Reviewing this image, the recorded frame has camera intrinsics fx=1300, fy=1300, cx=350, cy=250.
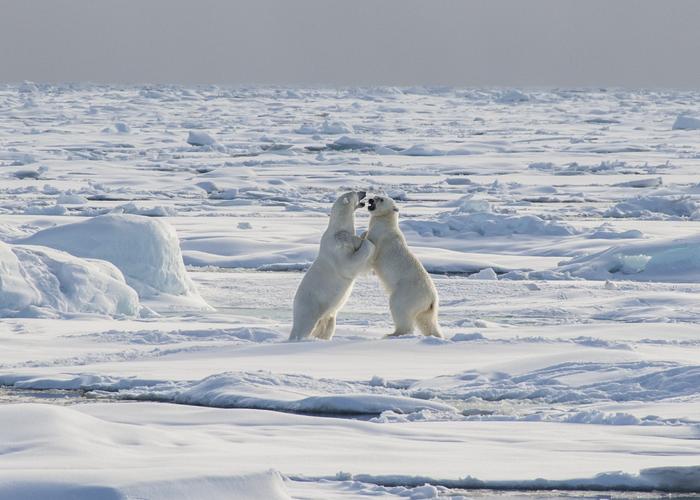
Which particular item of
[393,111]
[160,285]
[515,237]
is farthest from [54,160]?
[393,111]

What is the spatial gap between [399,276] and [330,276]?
14.6 inches

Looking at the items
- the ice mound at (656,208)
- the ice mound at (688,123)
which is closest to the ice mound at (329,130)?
the ice mound at (688,123)

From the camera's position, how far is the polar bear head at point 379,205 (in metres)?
6.71

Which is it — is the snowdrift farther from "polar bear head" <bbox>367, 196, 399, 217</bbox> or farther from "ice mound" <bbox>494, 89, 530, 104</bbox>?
"ice mound" <bbox>494, 89, 530, 104</bbox>

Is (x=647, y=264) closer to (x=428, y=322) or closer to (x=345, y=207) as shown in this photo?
(x=428, y=322)

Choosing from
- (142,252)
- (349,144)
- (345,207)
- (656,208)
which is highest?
(349,144)

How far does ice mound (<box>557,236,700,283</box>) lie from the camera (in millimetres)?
10797

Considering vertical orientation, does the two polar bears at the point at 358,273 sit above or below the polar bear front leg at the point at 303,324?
above

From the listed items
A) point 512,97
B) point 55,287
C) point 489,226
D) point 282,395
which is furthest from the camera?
point 512,97

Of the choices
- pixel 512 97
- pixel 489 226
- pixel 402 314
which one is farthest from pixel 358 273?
pixel 512 97

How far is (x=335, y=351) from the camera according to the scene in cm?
638

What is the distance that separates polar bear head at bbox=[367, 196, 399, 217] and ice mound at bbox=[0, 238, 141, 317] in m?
2.15

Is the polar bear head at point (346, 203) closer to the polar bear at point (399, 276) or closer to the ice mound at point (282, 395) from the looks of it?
the polar bear at point (399, 276)

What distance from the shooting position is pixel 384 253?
263 inches
